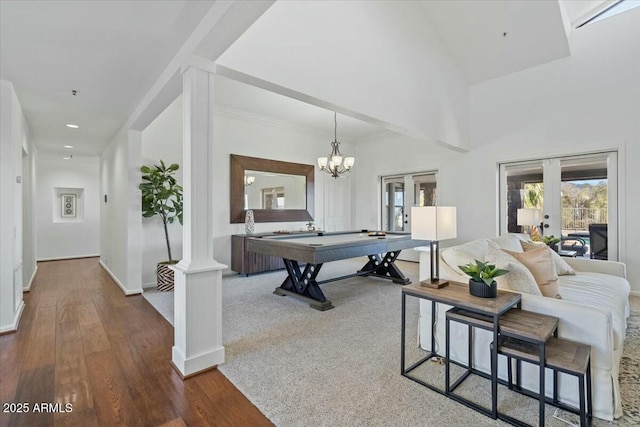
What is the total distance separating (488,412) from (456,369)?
51 cm

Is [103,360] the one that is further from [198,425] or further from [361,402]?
[361,402]

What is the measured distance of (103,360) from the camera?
2.45 m

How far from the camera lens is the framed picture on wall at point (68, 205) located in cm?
795

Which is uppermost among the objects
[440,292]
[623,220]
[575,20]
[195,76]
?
[575,20]

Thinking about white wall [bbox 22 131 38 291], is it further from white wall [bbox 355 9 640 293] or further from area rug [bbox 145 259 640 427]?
white wall [bbox 355 9 640 293]

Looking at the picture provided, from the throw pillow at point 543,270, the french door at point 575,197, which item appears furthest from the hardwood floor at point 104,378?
the french door at point 575,197

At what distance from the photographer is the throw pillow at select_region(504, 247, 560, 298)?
225 centimetres

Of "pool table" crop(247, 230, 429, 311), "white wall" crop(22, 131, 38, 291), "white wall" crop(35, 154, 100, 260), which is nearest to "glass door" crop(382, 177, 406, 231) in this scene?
"pool table" crop(247, 230, 429, 311)

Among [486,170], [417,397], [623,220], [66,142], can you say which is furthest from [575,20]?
[66,142]

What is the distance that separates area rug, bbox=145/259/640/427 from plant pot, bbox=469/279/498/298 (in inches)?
25.0

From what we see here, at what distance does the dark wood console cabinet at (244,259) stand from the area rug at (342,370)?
146 cm

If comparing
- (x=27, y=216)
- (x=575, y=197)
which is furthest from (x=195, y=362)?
(x=575, y=197)

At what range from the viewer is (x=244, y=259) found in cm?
528

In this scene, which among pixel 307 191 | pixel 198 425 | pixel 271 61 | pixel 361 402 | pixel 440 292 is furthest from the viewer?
pixel 307 191
